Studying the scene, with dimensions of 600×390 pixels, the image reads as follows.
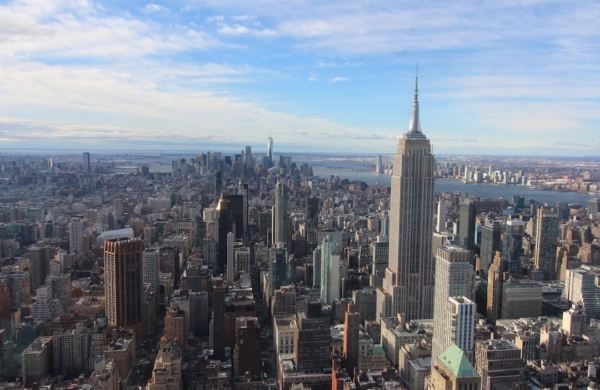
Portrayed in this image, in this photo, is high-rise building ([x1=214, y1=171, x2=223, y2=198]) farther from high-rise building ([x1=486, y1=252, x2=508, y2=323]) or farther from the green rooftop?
the green rooftop

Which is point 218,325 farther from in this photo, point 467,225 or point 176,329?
point 467,225

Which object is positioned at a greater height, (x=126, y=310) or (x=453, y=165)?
(x=453, y=165)

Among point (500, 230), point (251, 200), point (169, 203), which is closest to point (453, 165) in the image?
point (500, 230)

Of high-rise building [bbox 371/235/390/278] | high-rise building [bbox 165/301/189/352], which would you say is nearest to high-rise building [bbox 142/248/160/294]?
high-rise building [bbox 165/301/189/352]

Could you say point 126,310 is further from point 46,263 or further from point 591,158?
point 591,158

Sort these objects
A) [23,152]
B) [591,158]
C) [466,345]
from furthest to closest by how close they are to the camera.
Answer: [591,158], [23,152], [466,345]

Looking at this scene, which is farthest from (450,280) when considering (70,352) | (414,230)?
(70,352)
